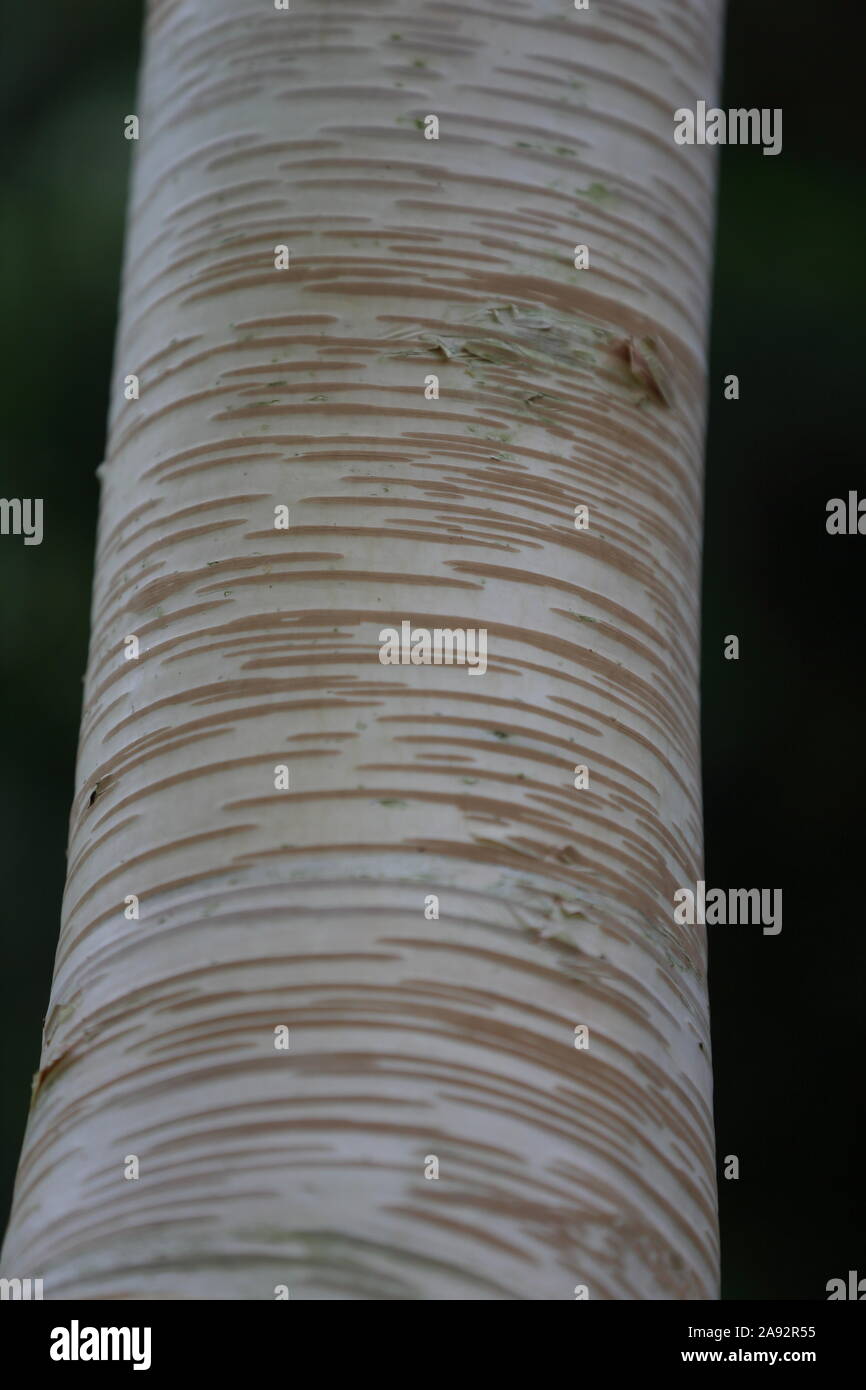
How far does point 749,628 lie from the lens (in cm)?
239

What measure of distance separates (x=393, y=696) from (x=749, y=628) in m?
1.90

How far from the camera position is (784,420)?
245 cm

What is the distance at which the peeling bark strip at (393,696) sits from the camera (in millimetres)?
501

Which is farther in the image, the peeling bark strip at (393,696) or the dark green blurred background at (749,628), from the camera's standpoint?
the dark green blurred background at (749,628)

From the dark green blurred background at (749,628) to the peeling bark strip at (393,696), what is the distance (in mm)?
1626

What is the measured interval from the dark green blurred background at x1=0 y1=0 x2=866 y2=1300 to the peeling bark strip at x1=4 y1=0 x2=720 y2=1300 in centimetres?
163

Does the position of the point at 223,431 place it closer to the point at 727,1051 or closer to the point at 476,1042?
the point at 476,1042

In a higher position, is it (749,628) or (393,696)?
(749,628)

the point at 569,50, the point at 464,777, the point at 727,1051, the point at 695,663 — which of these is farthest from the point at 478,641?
the point at 727,1051

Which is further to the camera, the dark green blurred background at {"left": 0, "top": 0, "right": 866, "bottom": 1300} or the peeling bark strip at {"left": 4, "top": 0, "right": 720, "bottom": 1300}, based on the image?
the dark green blurred background at {"left": 0, "top": 0, "right": 866, "bottom": 1300}

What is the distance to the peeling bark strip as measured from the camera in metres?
0.50

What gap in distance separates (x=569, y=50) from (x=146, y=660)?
1.16 ft

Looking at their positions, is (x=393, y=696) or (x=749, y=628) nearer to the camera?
(x=393, y=696)

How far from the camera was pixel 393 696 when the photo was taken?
1.87ft
